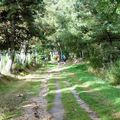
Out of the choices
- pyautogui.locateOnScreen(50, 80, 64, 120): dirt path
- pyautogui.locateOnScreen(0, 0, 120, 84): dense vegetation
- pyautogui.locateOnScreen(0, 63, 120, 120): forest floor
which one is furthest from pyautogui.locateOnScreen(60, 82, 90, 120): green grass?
pyautogui.locateOnScreen(0, 0, 120, 84): dense vegetation

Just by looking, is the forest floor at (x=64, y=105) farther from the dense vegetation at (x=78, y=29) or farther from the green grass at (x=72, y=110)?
the dense vegetation at (x=78, y=29)

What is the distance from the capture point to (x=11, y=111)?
16406 mm

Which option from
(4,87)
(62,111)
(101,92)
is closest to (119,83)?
(101,92)

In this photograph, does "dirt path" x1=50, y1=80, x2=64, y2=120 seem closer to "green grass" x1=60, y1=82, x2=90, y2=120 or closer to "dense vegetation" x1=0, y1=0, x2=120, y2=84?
"green grass" x1=60, y1=82, x2=90, y2=120

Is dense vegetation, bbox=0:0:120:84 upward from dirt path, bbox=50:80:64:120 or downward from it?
upward

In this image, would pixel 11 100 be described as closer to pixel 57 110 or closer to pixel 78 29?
pixel 57 110

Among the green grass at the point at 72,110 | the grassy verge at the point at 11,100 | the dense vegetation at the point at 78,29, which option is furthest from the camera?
the dense vegetation at the point at 78,29

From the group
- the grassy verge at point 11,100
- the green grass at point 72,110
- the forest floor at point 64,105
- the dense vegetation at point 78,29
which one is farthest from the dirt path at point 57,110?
the dense vegetation at point 78,29

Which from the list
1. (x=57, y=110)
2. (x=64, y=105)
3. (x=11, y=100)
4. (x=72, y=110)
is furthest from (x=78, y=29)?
(x=72, y=110)

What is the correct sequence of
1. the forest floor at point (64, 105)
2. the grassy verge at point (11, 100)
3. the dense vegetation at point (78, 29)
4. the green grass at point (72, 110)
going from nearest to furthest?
the green grass at point (72, 110) → the forest floor at point (64, 105) → the grassy verge at point (11, 100) → the dense vegetation at point (78, 29)

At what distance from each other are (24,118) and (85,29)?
24887 millimetres

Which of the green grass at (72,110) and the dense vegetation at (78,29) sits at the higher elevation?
the dense vegetation at (78,29)

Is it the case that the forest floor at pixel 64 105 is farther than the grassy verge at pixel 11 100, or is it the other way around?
the grassy verge at pixel 11 100

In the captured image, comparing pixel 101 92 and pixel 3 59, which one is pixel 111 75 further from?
pixel 3 59
